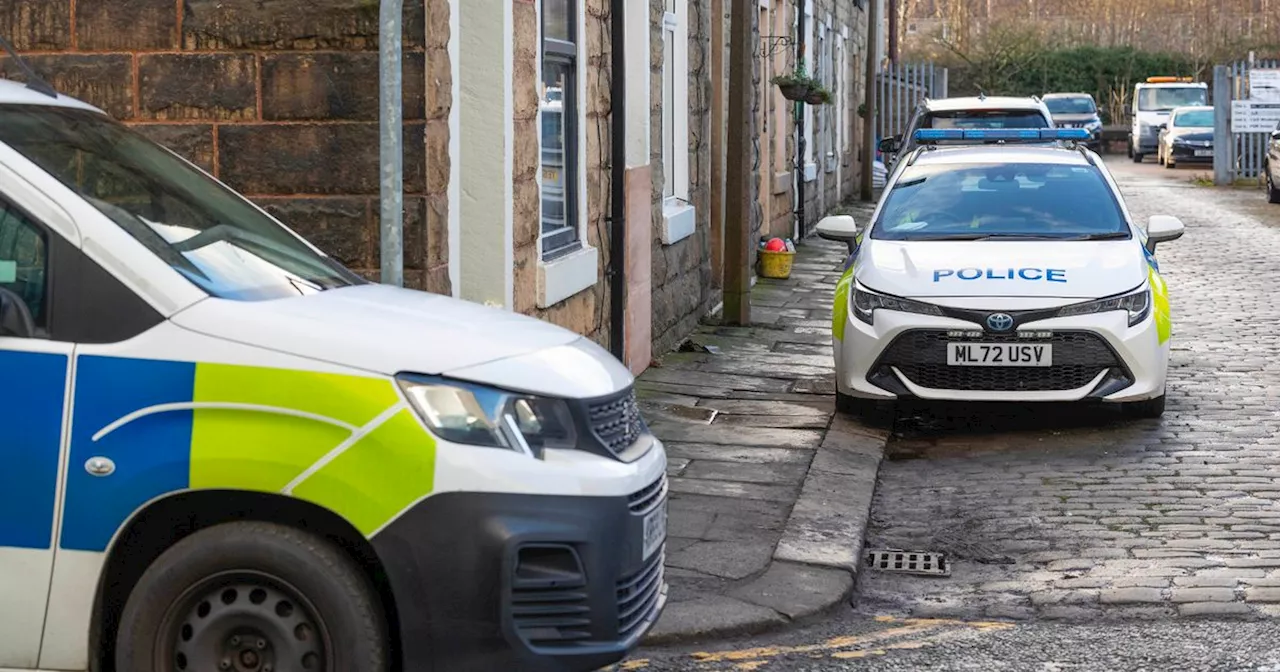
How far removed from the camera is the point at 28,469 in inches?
177

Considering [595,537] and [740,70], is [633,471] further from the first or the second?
[740,70]

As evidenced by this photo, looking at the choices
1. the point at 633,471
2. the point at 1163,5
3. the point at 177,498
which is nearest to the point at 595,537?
the point at 633,471

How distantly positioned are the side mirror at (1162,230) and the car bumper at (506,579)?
7.45 m

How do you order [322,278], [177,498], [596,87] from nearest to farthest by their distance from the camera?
[177,498], [322,278], [596,87]

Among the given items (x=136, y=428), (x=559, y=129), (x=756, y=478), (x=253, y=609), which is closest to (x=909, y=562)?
(x=756, y=478)

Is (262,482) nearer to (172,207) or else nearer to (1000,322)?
(172,207)

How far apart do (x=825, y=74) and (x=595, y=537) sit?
24668mm

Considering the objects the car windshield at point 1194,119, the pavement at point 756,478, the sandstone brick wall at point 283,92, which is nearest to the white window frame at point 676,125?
the pavement at point 756,478

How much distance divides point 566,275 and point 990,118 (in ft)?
37.9

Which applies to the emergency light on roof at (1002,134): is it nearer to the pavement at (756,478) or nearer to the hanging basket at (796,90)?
the pavement at (756,478)

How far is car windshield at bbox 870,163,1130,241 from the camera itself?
37.0 feet

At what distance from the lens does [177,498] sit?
4.55 metres

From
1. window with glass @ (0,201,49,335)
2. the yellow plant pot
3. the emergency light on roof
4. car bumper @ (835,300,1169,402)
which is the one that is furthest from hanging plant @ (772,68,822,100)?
window with glass @ (0,201,49,335)

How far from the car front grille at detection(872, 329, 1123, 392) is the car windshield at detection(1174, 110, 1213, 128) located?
37.2m
